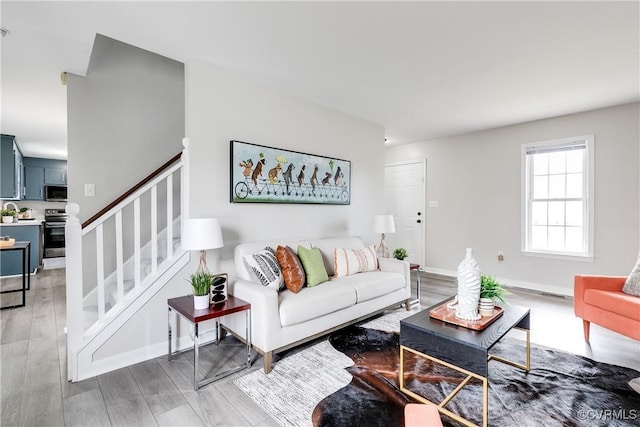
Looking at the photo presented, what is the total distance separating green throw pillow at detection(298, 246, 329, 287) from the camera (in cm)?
279

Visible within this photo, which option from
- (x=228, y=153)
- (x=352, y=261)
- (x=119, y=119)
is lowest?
(x=352, y=261)

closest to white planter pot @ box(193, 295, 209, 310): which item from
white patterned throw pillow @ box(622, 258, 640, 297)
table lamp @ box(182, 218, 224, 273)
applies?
table lamp @ box(182, 218, 224, 273)

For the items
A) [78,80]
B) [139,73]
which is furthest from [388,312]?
[78,80]

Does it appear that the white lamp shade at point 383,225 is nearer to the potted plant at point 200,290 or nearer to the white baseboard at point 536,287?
the white baseboard at point 536,287

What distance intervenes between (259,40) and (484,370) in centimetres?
263

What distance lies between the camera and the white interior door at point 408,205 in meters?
5.77

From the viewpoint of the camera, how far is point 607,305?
8.14ft

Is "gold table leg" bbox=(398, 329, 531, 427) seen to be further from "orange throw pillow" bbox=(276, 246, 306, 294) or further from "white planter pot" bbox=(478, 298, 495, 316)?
"orange throw pillow" bbox=(276, 246, 306, 294)

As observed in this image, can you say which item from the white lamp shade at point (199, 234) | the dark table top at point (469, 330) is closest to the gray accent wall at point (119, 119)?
the white lamp shade at point (199, 234)

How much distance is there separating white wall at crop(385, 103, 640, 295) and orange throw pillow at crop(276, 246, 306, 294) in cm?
358

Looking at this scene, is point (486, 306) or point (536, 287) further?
point (536, 287)

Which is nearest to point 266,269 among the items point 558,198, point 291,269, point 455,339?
point 291,269

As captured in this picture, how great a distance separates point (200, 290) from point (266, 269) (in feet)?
1.80

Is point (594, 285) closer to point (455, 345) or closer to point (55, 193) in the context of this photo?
point (455, 345)
